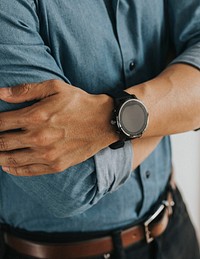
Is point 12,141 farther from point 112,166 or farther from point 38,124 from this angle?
point 112,166

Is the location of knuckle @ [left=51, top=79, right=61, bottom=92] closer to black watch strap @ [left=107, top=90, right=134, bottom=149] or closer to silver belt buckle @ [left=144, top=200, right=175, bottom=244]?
black watch strap @ [left=107, top=90, right=134, bottom=149]

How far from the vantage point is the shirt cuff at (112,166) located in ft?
3.03

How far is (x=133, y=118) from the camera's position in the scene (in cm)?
90

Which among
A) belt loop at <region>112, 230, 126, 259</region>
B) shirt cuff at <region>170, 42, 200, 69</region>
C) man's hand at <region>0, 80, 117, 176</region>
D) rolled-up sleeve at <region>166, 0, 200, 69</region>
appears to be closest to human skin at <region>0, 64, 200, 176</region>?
man's hand at <region>0, 80, 117, 176</region>

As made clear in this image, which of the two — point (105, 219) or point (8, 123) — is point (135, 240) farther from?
point (8, 123)

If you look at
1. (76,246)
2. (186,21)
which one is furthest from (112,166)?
(186,21)

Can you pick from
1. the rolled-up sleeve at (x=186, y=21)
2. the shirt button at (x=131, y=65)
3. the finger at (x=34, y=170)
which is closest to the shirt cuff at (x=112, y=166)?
the finger at (x=34, y=170)

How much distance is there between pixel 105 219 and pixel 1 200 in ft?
0.91

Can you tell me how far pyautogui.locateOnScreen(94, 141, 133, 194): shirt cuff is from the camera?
92 cm

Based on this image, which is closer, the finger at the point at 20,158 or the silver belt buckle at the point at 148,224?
the finger at the point at 20,158

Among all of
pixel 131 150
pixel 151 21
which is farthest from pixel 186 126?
pixel 151 21

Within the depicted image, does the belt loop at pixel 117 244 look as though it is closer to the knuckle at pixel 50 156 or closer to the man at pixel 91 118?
the man at pixel 91 118

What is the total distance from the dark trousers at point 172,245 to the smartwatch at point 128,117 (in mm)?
379

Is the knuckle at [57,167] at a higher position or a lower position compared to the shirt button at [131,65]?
lower
